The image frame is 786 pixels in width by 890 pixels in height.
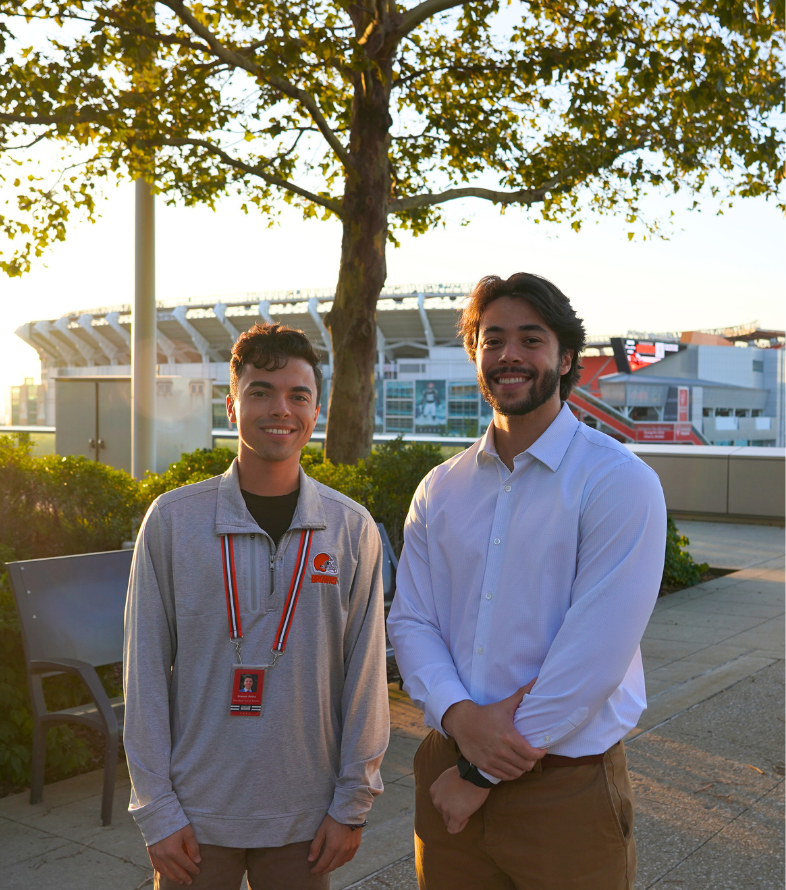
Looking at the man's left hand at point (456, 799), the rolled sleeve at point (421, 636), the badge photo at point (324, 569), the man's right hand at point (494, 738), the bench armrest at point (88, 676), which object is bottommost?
the bench armrest at point (88, 676)

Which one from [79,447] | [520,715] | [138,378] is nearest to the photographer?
[520,715]

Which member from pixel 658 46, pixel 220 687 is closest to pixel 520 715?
pixel 220 687

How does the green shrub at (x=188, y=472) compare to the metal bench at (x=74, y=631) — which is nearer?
the metal bench at (x=74, y=631)

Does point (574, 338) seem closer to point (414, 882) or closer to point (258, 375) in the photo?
point (258, 375)

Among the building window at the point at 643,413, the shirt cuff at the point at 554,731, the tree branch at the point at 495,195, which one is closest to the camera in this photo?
the shirt cuff at the point at 554,731

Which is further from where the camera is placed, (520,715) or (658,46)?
(658,46)

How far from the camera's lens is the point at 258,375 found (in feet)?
7.29

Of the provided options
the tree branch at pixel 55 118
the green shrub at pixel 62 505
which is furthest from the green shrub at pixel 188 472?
the tree branch at pixel 55 118

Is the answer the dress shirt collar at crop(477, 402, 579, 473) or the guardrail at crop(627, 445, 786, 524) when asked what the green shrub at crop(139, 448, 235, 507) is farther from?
the guardrail at crop(627, 445, 786, 524)

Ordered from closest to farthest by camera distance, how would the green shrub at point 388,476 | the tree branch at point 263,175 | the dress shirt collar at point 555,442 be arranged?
the dress shirt collar at point 555,442
the green shrub at point 388,476
the tree branch at point 263,175

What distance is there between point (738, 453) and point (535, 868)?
15.6 metres

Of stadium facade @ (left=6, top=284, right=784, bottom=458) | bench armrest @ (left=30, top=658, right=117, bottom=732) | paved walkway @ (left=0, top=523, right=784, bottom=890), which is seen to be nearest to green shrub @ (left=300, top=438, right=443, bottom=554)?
paved walkway @ (left=0, top=523, right=784, bottom=890)

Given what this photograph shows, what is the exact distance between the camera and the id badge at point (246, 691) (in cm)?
205

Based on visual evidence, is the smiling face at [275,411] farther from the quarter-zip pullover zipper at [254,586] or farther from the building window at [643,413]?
the building window at [643,413]
